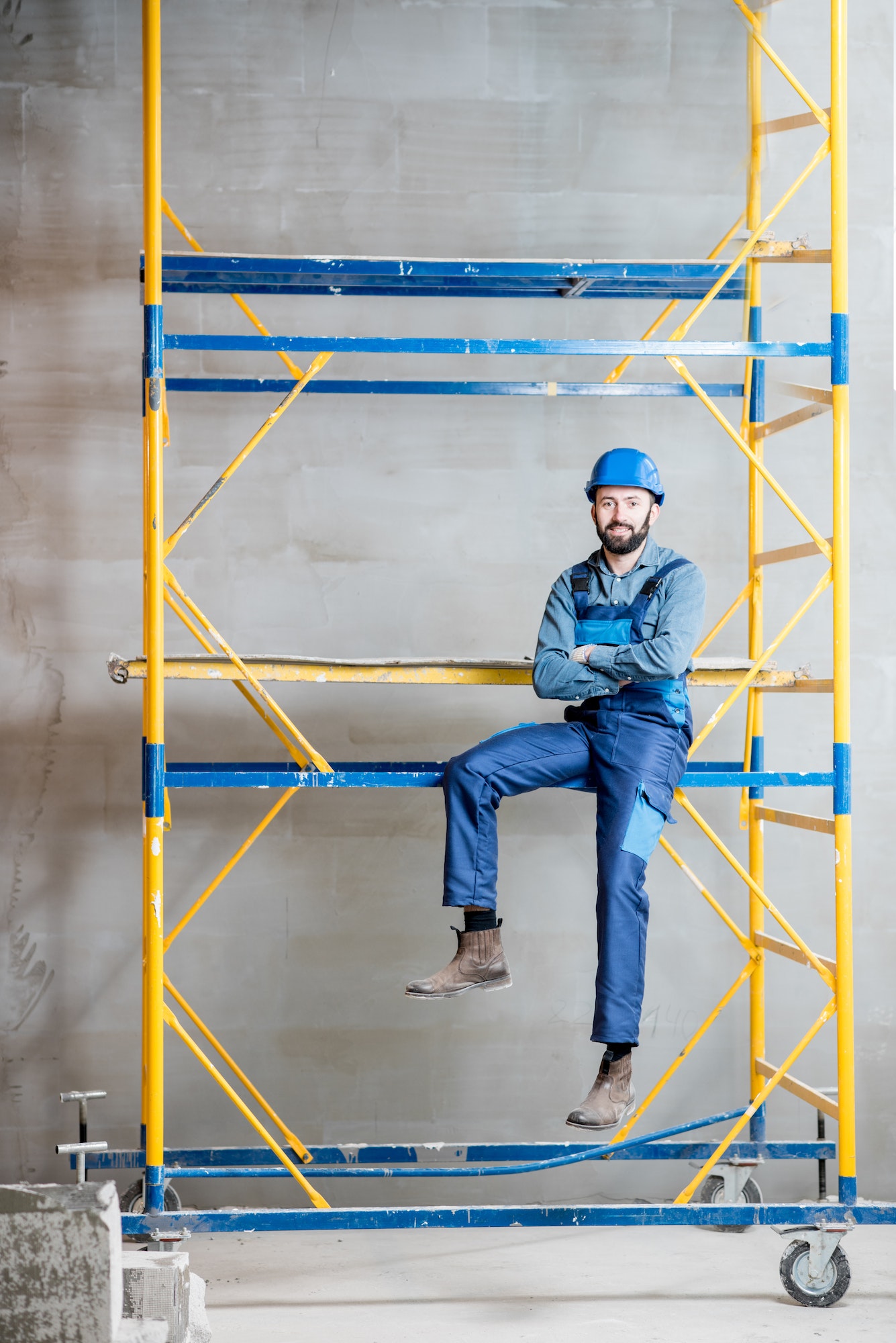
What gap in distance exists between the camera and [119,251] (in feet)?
18.5

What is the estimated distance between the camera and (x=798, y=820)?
488 centimetres

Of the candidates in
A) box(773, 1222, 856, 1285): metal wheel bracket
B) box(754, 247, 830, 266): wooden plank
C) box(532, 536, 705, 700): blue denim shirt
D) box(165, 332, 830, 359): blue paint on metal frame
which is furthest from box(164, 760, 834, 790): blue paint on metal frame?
box(754, 247, 830, 266): wooden plank

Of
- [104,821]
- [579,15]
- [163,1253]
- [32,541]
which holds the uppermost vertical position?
[579,15]

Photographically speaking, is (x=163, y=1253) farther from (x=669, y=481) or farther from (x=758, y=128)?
(x=758, y=128)

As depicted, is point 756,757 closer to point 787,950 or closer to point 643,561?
point 787,950

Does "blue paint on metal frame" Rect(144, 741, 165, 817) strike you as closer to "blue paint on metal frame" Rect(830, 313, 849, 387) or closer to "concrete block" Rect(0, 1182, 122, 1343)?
"concrete block" Rect(0, 1182, 122, 1343)

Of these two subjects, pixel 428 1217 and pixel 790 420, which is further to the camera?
pixel 790 420

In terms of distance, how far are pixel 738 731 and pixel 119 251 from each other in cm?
345

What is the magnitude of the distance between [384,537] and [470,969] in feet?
6.98

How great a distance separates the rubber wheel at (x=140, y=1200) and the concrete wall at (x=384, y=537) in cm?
49

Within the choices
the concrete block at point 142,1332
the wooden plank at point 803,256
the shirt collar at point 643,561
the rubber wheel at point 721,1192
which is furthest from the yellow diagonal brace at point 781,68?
the concrete block at point 142,1332

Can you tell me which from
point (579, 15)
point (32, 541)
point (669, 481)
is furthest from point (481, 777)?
point (579, 15)

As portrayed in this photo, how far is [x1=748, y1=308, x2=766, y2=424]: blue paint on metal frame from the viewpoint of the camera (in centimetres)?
530

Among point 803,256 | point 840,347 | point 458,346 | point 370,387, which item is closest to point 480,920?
point 458,346
